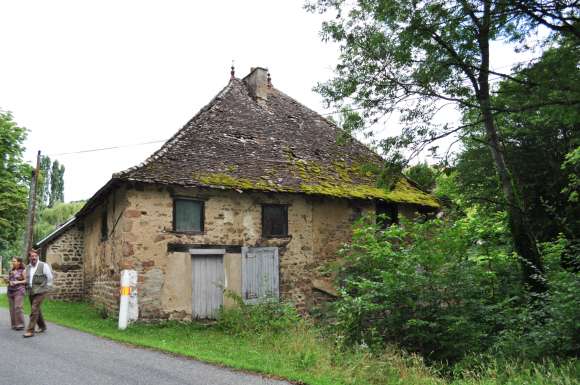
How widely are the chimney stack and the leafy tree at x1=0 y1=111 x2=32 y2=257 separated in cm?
1478

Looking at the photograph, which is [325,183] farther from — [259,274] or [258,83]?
[258,83]

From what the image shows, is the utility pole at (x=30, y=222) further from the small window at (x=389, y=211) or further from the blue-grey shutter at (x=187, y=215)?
the small window at (x=389, y=211)

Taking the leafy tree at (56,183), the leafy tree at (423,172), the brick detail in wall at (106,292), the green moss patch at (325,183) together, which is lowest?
the brick detail in wall at (106,292)

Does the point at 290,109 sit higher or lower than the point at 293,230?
higher

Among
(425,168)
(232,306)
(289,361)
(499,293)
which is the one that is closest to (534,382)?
(289,361)

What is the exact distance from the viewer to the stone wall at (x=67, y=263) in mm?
18406

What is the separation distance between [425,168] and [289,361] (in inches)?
181

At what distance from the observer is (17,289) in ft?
32.8

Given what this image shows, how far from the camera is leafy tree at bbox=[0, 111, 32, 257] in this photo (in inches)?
942

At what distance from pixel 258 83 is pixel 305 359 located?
12.0 m

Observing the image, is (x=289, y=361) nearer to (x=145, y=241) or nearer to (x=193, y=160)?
(x=145, y=241)

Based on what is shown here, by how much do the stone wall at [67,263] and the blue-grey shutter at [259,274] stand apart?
9.10 m

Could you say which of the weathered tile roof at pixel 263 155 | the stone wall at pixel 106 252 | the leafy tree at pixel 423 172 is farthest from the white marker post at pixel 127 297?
the leafy tree at pixel 423 172

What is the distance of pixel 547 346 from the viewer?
7.99 meters
